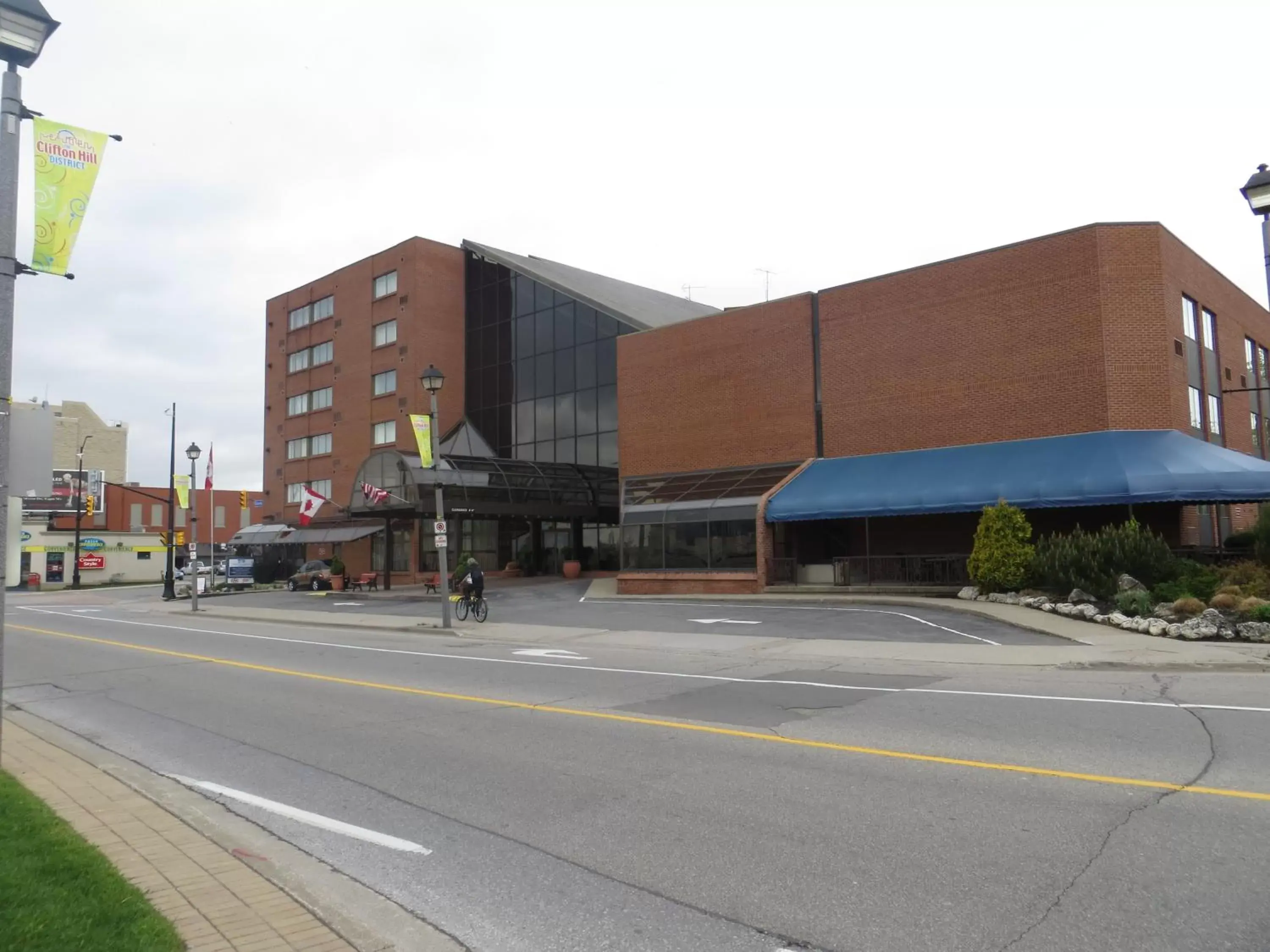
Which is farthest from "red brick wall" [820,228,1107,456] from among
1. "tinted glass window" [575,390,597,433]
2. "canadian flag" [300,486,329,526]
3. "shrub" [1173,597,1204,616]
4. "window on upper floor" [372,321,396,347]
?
"window on upper floor" [372,321,396,347]

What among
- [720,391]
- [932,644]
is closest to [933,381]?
[720,391]

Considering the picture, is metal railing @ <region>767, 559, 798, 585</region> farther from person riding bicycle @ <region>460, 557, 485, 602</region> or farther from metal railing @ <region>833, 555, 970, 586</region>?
person riding bicycle @ <region>460, 557, 485, 602</region>

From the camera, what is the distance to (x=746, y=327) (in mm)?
31812

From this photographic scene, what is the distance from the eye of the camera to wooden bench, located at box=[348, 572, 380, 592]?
131 ft

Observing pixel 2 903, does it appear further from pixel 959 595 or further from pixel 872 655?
pixel 959 595

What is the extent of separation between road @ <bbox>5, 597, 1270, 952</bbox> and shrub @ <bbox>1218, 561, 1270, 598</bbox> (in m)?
6.40

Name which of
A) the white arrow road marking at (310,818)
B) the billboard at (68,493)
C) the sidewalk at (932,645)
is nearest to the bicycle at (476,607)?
the sidewalk at (932,645)

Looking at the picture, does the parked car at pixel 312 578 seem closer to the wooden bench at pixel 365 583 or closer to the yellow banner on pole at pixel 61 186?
the wooden bench at pixel 365 583

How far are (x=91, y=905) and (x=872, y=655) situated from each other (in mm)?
12805

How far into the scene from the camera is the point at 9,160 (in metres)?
6.54

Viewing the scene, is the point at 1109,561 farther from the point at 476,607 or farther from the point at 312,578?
the point at 312,578

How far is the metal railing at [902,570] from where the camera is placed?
24.5 metres

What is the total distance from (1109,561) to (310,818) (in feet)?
59.6

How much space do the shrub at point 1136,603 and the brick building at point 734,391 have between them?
12.7 feet
